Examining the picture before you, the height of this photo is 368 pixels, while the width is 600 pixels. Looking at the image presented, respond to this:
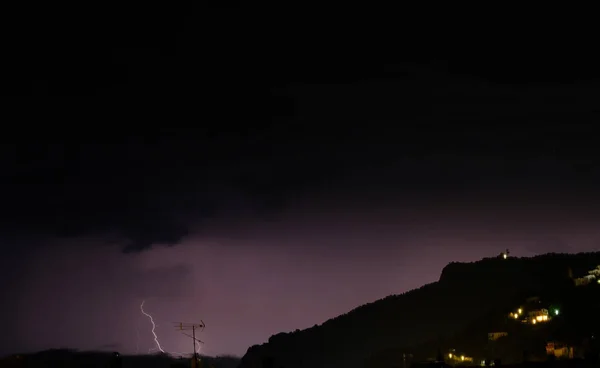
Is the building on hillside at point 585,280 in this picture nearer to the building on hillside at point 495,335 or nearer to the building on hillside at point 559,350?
the building on hillside at point 495,335

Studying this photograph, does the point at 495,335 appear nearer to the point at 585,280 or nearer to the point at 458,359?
the point at 458,359

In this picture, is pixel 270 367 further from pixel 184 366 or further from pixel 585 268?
pixel 585 268

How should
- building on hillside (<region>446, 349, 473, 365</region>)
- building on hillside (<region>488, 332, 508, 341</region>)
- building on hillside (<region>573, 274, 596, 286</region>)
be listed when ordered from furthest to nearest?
1. building on hillside (<region>573, 274, 596, 286</region>)
2. building on hillside (<region>488, 332, 508, 341</region>)
3. building on hillside (<region>446, 349, 473, 365</region>)

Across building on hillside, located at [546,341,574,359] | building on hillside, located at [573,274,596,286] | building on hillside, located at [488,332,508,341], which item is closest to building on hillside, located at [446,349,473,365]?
building on hillside, located at [488,332,508,341]

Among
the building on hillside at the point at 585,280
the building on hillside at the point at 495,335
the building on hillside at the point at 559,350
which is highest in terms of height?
the building on hillside at the point at 585,280

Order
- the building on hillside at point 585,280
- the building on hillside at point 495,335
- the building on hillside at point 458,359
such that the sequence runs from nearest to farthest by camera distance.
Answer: the building on hillside at point 458,359 < the building on hillside at point 495,335 < the building on hillside at point 585,280

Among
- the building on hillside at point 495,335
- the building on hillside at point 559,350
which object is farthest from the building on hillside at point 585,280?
the building on hillside at point 559,350

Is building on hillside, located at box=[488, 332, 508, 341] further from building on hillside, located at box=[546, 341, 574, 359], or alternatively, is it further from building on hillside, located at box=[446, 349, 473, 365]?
building on hillside, located at box=[546, 341, 574, 359]

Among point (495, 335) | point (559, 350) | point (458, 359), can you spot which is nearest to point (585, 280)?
point (495, 335)

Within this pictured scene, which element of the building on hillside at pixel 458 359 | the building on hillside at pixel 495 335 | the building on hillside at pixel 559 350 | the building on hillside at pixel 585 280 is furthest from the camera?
the building on hillside at pixel 585 280

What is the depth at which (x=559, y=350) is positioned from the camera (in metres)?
91.1

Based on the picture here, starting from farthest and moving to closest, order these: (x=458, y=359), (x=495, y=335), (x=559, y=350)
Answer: (x=495, y=335), (x=458, y=359), (x=559, y=350)

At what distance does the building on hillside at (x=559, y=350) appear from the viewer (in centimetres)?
8837

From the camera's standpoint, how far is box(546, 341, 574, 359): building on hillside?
88369 mm
